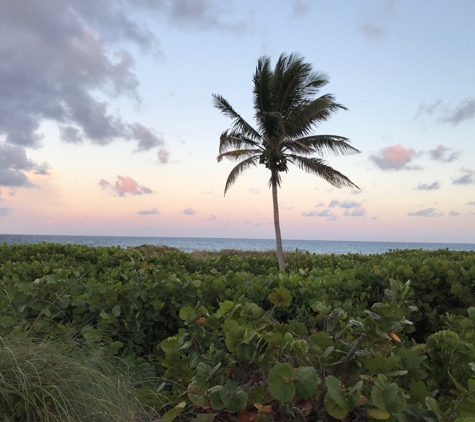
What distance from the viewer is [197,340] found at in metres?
2.35

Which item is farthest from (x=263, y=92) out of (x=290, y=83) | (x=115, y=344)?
(x=115, y=344)

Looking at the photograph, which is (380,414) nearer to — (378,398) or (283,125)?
(378,398)

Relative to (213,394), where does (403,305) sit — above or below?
above

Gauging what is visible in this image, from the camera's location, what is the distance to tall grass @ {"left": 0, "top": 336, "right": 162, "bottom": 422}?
2.03 meters

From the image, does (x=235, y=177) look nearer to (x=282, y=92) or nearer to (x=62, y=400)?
(x=282, y=92)

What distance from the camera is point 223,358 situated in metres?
1.95

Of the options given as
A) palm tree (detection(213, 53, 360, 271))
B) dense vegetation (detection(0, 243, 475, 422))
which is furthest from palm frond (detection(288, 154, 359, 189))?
dense vegetation (detection(0, 243, 475, 422))

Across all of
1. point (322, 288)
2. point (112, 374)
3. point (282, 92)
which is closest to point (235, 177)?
point (282, 92)

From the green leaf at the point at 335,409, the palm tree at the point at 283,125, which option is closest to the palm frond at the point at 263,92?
the palm tree at the point at 283,125

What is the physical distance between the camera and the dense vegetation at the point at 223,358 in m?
1.59

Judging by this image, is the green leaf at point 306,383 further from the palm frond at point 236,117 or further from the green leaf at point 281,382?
the palm frond at point 236,117

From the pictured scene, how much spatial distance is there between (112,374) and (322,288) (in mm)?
2120

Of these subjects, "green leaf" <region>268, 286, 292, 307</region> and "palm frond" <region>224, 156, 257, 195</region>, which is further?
"palm frond" <region>224, 156, 257, 195</region>

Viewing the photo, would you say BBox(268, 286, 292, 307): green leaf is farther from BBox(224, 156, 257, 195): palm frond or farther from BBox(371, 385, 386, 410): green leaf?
BBox(224, 156, 257, 195): palm frond
